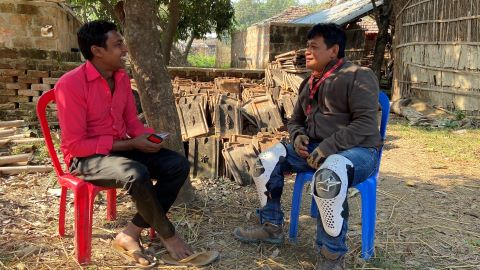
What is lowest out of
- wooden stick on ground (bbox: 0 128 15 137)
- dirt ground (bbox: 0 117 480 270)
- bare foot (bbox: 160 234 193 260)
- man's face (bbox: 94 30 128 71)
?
dirt ground (bbox: 0 117 480 270)

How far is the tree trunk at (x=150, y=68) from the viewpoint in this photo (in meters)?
3.45

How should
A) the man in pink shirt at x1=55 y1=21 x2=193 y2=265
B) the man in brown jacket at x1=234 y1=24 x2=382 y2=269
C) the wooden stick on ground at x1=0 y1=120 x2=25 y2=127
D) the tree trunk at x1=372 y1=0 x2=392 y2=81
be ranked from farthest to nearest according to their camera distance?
the tree trunk at x1=372 y1=0 x2=392 y2=81 → the wooden stick on ground at x1=0 y1=120 x2=25 y2=127 → the man in pink shirt at x1=55 y1=21 x2=193 y2=265 → the man in brown jacket at x1=234 y1=24 x2=382 y2=269

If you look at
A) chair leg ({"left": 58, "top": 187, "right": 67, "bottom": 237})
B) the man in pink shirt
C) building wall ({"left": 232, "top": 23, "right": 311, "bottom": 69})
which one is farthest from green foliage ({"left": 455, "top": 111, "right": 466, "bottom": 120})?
chair leg ({"left": 58, "top": 187, "right": 67, "bottom": 237})

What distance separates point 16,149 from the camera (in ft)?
17.8

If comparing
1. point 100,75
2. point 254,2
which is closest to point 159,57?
point 100,75

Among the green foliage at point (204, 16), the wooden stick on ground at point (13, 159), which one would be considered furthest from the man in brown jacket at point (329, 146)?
the green foliage at point (204, 16)

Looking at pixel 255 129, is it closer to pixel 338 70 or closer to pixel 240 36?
pixel 338 70

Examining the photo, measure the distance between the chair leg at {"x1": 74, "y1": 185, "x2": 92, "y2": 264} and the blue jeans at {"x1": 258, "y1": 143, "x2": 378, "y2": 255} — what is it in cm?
121

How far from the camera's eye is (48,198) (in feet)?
13.5

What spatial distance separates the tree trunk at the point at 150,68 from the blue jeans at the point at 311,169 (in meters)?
1.08

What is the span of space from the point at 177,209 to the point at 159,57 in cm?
132

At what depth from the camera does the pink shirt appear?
276 cm

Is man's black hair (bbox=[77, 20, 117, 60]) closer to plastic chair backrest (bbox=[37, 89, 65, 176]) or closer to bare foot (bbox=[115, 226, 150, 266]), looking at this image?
plastic chair backrest (bbox=[37, 89, 65, 176])

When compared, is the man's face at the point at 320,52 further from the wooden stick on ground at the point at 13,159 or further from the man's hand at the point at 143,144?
the wooden stick on ground at the point at 13,159
